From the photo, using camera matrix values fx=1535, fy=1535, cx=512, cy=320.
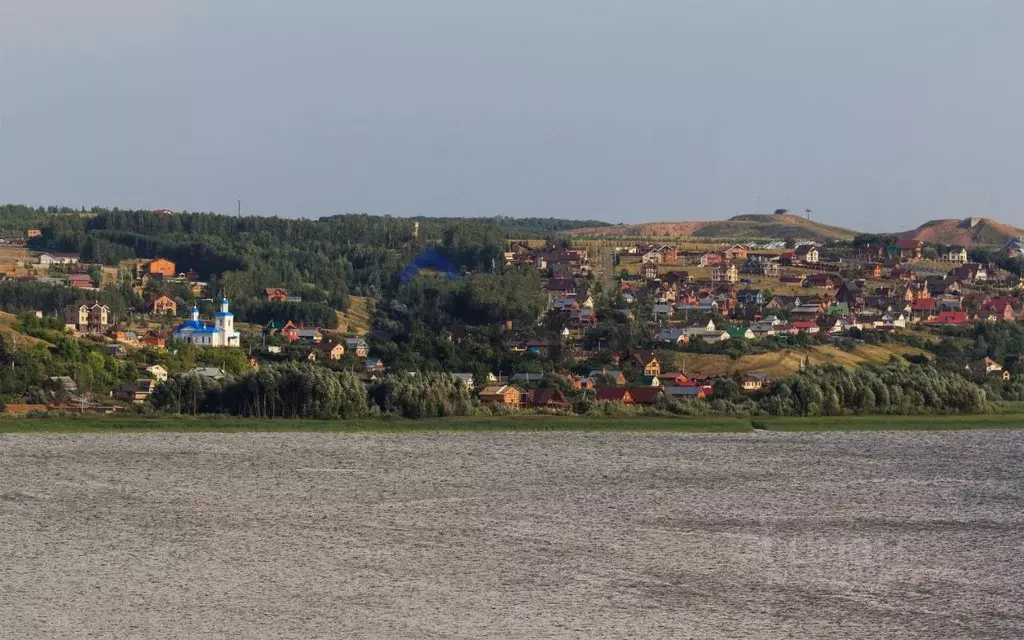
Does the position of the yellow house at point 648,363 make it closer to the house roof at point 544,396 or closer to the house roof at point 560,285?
the house roof at point 544,396

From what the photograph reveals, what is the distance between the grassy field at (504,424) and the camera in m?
21.7

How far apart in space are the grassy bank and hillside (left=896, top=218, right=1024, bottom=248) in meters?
74.6

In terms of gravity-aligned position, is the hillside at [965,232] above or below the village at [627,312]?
above

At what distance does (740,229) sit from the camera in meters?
114

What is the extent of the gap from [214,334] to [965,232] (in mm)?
68097

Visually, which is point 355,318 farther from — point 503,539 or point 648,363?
point 503,539

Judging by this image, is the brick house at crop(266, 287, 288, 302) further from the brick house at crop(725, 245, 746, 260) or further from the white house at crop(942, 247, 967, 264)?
the white house at crop(942, 247, 967, 264)

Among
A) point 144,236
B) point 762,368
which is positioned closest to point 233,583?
point 762,368

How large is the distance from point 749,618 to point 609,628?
A: 3.53 ft

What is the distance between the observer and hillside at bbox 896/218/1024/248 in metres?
97.8

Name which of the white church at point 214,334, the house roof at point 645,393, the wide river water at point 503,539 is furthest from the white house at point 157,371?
the wide river water at point 503,539

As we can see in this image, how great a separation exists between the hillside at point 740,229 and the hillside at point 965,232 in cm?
540

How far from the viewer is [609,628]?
10.6 metres

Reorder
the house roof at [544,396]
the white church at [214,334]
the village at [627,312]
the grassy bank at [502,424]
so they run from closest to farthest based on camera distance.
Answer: the grassy bank at [502,424] → the house roof at [544,396] → the village at [627,312] → the white church at [214,334]
